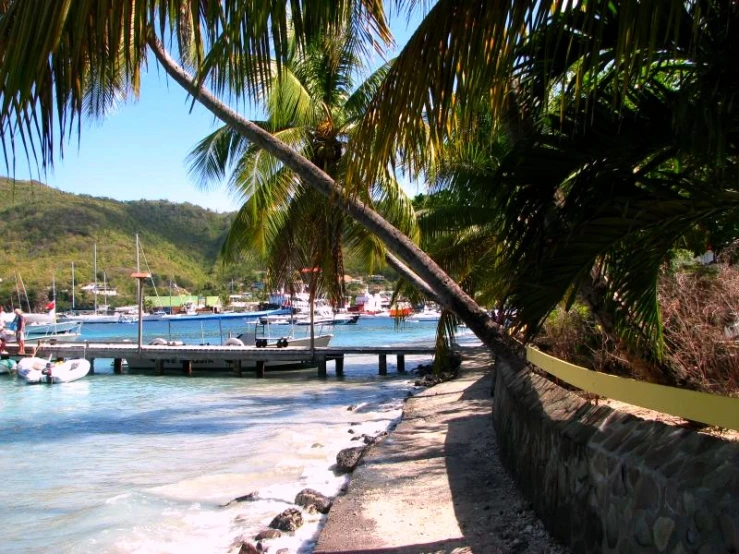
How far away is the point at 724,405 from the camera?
322 cm

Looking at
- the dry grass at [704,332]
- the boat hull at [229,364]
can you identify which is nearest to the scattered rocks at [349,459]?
the dry grass at [704,332]

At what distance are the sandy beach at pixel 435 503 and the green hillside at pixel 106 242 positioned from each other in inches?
2623

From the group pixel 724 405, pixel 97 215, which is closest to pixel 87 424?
pixel 724 405

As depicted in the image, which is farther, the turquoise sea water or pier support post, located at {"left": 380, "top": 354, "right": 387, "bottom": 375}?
pier support post, located at {"left": 380, "top": 354, "right": 387, "bottom": 375}

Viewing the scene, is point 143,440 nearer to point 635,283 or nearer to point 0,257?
point 635,283

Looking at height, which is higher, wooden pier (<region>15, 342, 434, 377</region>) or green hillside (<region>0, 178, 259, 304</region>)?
green hillside (<region>0, 178, 259, 304</region>)

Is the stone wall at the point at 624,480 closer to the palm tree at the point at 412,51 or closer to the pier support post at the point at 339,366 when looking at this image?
the palm tree at the point at 412,51

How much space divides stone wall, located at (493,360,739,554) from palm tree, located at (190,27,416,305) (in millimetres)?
5804

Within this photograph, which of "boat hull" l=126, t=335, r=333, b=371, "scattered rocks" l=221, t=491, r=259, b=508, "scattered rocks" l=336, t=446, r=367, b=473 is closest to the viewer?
"scattered rocks" l=221, t=491, r=259, b=508

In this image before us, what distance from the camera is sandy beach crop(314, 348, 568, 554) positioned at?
5.37 m

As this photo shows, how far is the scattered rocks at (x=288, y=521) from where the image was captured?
7.27 meters

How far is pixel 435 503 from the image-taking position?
659 cm

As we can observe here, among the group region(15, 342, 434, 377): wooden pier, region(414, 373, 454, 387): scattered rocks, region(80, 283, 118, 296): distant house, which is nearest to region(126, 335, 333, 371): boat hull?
region(15, 342, 434, 377): wooden pier

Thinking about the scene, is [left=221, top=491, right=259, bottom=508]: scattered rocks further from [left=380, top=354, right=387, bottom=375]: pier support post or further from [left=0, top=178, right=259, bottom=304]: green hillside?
[left=0, top=178, right=259, bottom=304]: green hillside
